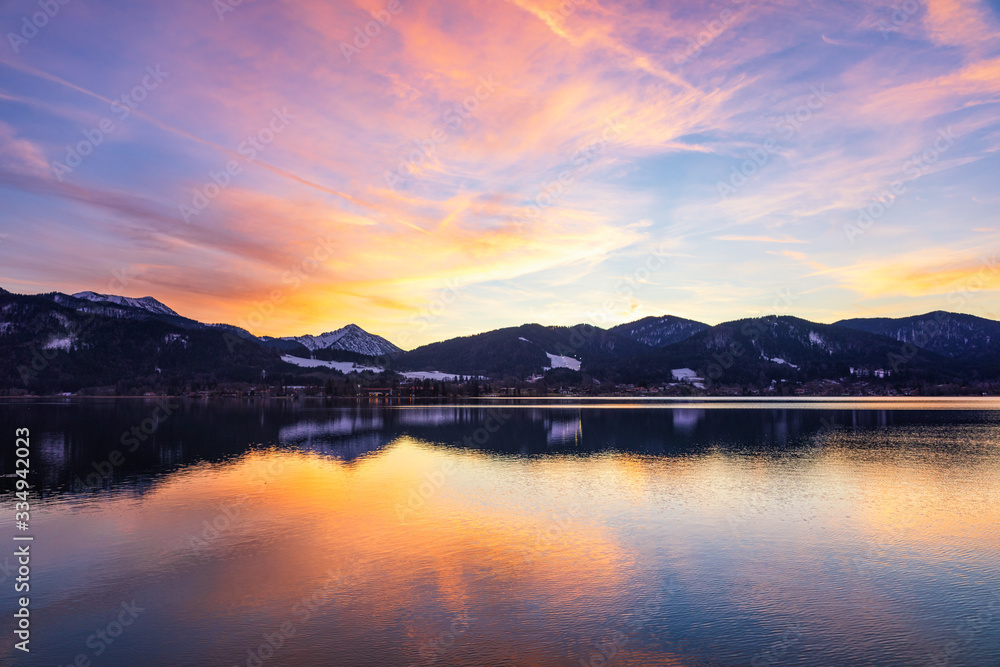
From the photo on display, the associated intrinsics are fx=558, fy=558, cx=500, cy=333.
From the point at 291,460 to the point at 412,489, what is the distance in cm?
2149

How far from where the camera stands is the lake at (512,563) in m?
16.1

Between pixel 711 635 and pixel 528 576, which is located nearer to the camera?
pixel 711 635

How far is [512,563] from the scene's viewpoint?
928 inches

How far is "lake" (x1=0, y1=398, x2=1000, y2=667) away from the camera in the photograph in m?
16.1

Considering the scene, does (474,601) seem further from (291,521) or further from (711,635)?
(291,521)

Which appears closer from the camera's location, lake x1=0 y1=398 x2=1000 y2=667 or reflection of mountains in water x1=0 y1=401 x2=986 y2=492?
lake x1=0 y1=398 x2=1000 y2=667

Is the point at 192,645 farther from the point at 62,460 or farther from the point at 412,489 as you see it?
the point at 62,460

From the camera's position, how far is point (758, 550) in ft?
82.6

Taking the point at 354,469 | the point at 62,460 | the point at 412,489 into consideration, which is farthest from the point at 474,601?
the point at 62,460

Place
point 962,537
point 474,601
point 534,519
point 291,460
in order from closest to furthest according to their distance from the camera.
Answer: point 474,601, point 962,537, point 534,519, point 291,460

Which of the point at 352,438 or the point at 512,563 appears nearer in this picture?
the point at 512,563

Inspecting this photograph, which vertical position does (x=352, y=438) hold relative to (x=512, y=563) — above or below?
below

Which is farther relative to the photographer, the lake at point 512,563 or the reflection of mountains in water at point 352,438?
the reflection of mountains in water at point 352,438

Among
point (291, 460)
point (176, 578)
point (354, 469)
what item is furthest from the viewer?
point (291, 460)
